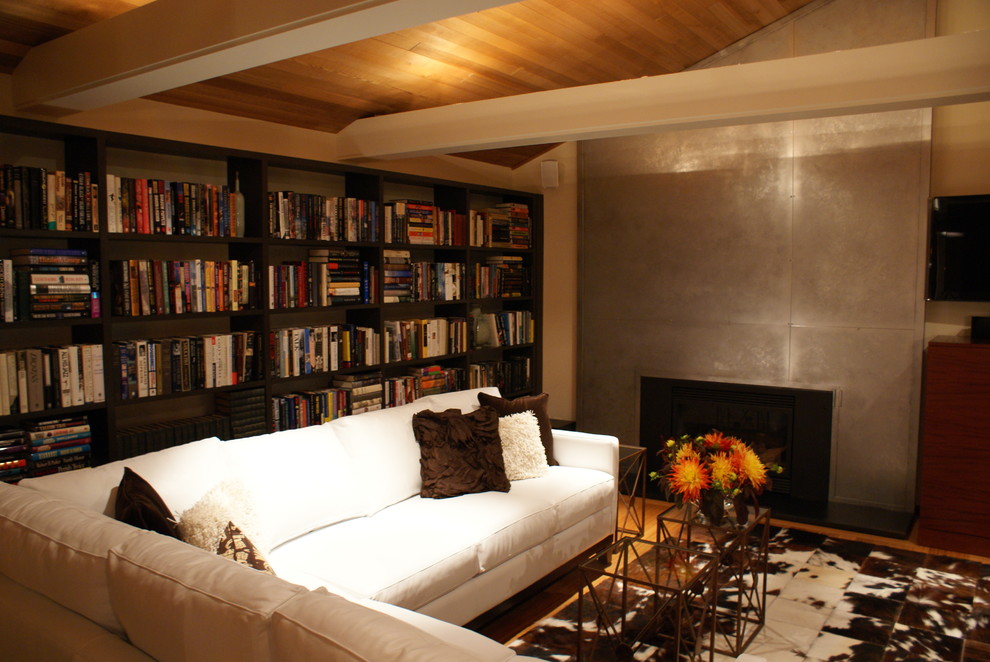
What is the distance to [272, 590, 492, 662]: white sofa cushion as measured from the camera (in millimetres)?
1295

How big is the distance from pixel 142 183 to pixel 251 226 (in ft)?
2.08

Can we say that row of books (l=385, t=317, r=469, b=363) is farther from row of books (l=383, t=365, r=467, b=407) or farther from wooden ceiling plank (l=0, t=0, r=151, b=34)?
wooden ceiling plank (l=0, t=0, r=151, b=34)

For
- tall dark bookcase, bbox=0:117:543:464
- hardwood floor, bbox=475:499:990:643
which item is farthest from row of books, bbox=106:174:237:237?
hardwood floor, bbox=475:499:990:643

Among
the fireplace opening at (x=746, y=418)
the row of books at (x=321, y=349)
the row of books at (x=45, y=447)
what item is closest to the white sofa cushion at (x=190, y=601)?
the row of books at (x=45, y=447)

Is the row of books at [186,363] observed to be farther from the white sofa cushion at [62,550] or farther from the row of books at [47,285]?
the white sofa cushion at [62,550]

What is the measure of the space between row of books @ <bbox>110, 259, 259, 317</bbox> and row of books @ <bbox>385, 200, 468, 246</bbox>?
1068 millimetres

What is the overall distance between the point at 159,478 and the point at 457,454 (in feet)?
4.69

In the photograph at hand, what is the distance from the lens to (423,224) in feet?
16.1


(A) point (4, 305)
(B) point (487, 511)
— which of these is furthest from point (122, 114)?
(B) point (487, 511)

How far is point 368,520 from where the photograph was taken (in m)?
3.15

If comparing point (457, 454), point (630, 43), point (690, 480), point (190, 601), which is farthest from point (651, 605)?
point (630, 43)

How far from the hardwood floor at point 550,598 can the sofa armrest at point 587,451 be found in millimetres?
590

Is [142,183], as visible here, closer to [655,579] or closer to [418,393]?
[418,393]

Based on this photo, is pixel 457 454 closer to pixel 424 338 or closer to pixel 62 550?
pixel 424 338
